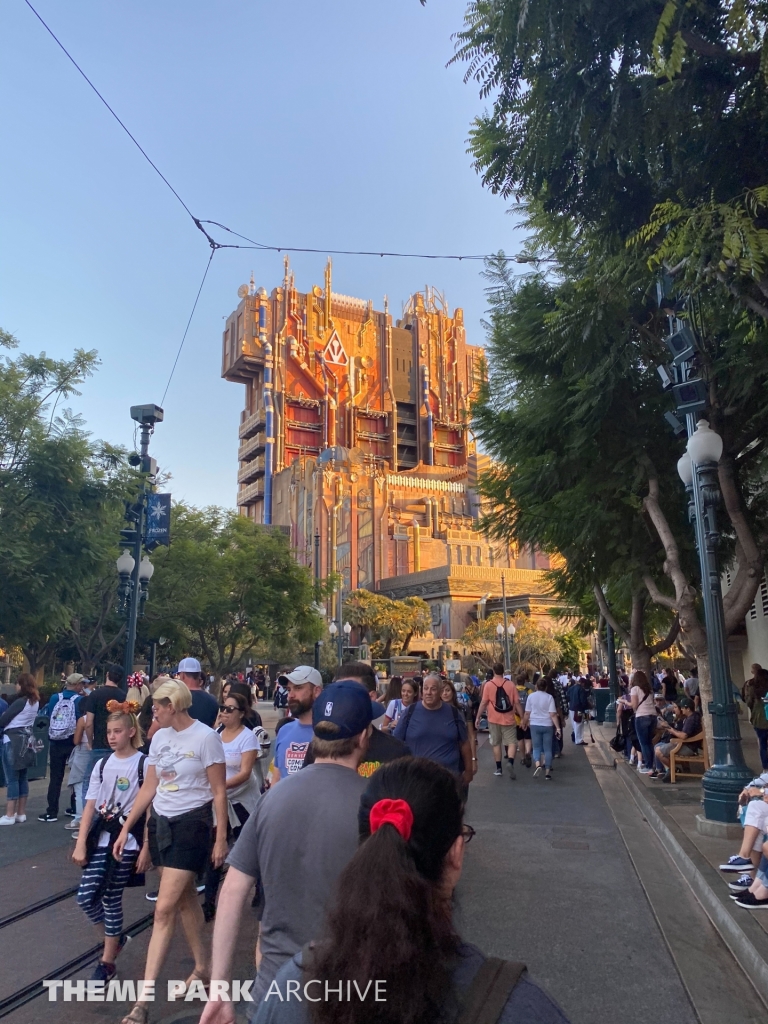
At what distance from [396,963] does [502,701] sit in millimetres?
11740

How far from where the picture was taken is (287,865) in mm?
2564

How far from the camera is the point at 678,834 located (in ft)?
27.4

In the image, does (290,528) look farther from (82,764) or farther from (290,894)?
(290,894)

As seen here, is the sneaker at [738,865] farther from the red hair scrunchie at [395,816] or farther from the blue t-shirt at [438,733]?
the red hair scrunchie at [395,816]

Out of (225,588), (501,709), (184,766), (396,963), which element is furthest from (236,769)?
(225,588)

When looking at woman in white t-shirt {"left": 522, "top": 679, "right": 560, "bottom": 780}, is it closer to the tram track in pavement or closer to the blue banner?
the tram track in pavement

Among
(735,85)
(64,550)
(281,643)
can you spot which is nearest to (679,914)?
(735,85)

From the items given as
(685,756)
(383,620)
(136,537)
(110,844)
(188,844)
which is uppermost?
(383,620)

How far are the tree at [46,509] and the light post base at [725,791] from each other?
1124 centimetres

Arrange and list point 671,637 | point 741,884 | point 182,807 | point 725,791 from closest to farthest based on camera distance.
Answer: point 182,807
point 741,884
point 725,791
point 671,637

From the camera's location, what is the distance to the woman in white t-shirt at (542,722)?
513 inches

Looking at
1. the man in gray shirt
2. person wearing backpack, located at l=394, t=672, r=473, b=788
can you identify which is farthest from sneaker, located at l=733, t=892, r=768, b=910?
the man in gray shirt

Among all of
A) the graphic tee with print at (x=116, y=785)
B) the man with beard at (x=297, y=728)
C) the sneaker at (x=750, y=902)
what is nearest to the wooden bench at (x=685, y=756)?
the sneaker at (x=750, y=902)

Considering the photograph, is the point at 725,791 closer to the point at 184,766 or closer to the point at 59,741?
the point at 184,766
